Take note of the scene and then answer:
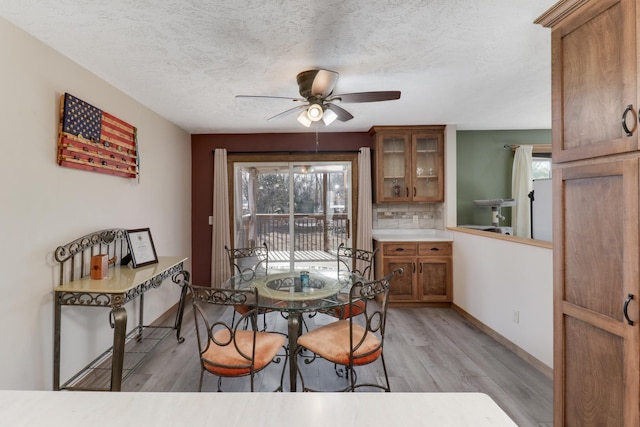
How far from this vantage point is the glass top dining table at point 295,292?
6.53ft

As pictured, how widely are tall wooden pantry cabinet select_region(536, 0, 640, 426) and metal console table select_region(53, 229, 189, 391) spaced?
214 centimetres

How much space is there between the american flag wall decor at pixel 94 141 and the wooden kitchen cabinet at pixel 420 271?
3.08m

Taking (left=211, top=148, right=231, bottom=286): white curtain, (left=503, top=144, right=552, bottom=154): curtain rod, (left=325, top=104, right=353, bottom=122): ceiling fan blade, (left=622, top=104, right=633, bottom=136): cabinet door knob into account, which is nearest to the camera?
(left=622, top=104, right=633, bottom=136): cabinet door knob

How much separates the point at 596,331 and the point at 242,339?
76.1 inches

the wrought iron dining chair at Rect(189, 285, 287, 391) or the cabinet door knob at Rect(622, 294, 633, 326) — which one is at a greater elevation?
the cabinet door knob at Rect(622, 294, 633, 326)

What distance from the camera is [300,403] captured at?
75cm

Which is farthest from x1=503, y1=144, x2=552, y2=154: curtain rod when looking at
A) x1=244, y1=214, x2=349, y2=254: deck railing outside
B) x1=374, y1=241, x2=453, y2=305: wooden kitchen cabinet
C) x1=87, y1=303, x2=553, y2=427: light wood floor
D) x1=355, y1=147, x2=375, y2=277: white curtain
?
x1=87, y1=303, x2=553, y2=427: light wood floor

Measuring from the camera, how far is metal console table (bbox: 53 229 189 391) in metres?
2.04

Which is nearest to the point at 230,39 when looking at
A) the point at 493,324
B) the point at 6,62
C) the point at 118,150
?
the point at 6,62

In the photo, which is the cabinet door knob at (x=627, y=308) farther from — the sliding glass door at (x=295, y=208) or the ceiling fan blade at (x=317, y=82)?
the sliding glass door at (x=295, y=208)

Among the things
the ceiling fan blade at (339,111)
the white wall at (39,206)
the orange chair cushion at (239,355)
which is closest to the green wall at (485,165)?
the ceiling fan blade at (339,111)

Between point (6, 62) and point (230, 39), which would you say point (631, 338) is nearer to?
point (230, 39)

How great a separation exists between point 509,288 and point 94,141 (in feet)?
12.9

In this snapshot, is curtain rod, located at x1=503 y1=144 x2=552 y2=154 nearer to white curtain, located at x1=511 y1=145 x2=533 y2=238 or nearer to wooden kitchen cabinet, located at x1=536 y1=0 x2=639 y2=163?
white curtain, located at x1=511 y1=145 x2=533 y2=238
